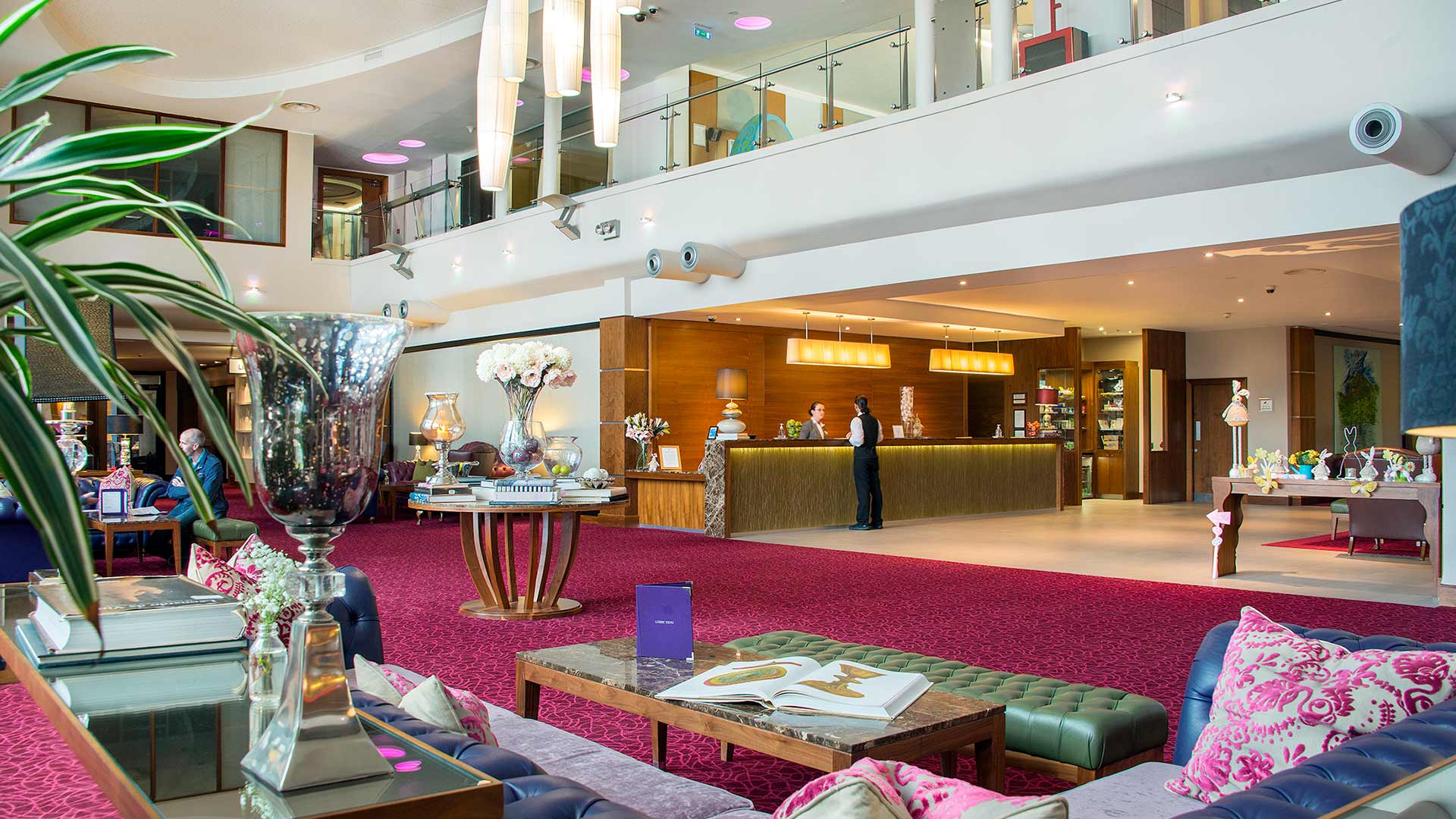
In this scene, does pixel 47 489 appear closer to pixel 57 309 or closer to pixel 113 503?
pixel 57 309

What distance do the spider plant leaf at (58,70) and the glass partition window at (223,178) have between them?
1621cm

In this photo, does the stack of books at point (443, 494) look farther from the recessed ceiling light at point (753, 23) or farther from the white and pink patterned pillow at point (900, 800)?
→ the recessed ceiling light at point (753, 23)

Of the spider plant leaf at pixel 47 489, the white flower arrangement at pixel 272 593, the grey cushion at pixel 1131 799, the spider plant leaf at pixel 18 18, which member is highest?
the spider plant leaf at pixel 18 18

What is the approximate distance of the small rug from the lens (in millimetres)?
10508

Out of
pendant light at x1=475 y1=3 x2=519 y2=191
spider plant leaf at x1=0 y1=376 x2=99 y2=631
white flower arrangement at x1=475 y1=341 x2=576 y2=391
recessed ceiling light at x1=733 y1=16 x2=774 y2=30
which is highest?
recessed ceiling light at x1=733 y1=16 x2=774 y2=30

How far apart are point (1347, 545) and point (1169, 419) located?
6640mm

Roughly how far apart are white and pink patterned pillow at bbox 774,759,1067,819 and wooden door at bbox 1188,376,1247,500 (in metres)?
17.9

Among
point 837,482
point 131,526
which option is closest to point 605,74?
point 131,526

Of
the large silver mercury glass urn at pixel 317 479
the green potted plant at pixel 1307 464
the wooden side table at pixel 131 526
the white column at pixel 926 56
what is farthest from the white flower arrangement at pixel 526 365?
the green potted plant at pixel 1307 464

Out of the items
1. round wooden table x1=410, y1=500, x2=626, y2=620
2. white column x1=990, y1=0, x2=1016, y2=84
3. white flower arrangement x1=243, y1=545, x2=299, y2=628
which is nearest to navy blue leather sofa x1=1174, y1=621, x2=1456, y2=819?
white flower arrangement x1=243, y1=545, x2=299, y2=628

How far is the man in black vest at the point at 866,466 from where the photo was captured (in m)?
12.5

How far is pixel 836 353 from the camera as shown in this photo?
1452 centimetres

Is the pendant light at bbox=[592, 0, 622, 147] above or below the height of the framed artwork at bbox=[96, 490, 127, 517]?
above

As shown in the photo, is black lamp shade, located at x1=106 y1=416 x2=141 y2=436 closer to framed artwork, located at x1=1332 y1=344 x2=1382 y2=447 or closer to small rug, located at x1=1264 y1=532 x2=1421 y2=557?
small rug, located at x1=1264 y1=532 x2=1421 y2=557
